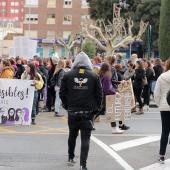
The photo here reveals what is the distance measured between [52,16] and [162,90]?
6784 cm

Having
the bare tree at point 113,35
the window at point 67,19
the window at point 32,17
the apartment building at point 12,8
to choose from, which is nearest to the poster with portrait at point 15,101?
the bare tree at point 113,35

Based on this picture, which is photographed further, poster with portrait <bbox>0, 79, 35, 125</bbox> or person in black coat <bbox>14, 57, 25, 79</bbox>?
person in black coat <bbox>14, 57, 25, 79</bbox>

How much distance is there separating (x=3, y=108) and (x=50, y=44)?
62.0 meters

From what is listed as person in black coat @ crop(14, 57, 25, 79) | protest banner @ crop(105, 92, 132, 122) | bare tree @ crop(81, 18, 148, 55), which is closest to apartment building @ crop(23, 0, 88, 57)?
bare tree @ crop(81, 18, 148, 55)

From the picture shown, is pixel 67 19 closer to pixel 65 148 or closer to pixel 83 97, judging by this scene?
pixel 65 148

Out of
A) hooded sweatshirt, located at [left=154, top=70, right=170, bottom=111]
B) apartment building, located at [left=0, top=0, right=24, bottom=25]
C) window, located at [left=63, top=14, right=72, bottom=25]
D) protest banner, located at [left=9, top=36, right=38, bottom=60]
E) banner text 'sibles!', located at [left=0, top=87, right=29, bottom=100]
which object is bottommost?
banner text 'sibles!', located at [left=0, top=87, right=29, bottom=100]

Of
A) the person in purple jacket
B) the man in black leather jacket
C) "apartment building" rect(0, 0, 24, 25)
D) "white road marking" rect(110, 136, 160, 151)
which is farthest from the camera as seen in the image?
"apartment building" rect(0, 0, 24, 25)

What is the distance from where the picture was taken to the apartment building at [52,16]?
74.6 meters

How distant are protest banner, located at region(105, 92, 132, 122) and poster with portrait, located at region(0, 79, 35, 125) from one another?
7.34ft

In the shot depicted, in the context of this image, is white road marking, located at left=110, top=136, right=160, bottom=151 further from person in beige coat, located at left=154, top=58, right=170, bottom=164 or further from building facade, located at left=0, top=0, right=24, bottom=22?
building facade, located at left=0, top=0, right=24, bottom=22

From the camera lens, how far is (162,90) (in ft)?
26.6

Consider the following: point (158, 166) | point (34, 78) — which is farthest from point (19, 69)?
point (158, 166)

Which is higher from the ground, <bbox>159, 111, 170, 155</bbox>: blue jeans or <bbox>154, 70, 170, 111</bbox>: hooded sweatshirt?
<bbox>154, 70, 170, 111</bbox>: hooded sweatshirt

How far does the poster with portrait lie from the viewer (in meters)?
12.4
